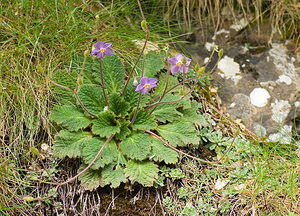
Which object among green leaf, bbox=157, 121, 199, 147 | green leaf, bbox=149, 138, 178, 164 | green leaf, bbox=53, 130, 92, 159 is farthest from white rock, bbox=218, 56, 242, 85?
green leaf, bbox=53, 130, 92, 159

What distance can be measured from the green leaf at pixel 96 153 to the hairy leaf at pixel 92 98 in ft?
0.87

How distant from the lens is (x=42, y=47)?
244 centimetres

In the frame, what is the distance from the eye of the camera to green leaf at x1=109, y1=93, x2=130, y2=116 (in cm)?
224

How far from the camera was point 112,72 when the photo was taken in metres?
2.39

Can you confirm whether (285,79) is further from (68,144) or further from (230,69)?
(68,144)

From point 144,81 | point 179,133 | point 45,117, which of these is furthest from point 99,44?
point 179,133

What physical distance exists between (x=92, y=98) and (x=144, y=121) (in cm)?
43

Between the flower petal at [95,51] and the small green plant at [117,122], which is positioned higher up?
the flower petal at [95,51]

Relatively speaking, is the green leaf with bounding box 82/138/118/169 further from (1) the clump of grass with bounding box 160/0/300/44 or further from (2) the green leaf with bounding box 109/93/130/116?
(1) the clump of grass with bounding box 160/0/300/44

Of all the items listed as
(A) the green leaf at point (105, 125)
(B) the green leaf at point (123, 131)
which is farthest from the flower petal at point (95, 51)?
(B) the green leaf at point (123, 131)

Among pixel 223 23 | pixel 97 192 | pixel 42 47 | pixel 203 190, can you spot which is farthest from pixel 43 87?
pixel 223 23

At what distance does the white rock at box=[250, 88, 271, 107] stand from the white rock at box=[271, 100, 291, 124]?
0.27ft

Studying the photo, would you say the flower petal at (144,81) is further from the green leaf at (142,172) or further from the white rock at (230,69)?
the white rock at (230,69)

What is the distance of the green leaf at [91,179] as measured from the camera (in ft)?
6.64
